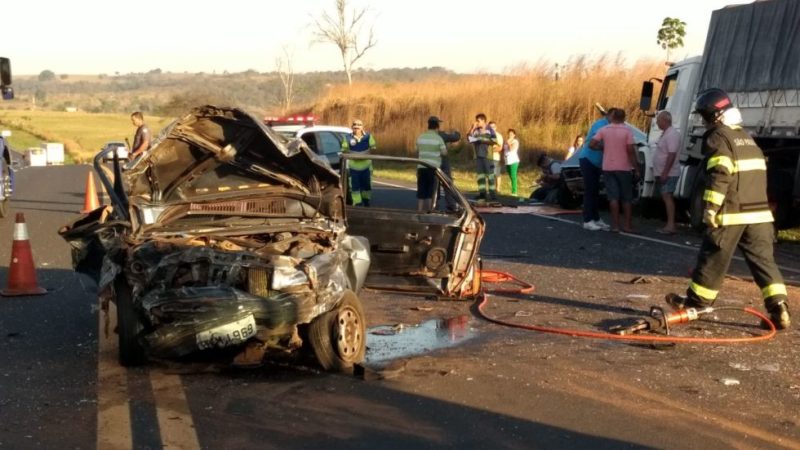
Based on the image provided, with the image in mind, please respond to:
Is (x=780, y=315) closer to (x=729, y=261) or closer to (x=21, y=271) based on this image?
(x=729, y=261)

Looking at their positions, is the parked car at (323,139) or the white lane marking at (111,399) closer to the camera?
the white lane marking at (111,399)

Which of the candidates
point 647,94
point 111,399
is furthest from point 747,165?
point 647,94

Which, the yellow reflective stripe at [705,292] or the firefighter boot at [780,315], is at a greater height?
the yellow reflective stripe at [705,292]

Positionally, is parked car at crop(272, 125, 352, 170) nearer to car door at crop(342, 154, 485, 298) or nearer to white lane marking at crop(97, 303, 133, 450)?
car door at crop(342, 154, 485, 298)

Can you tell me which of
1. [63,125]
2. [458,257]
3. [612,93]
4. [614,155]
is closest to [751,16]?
[614,155]

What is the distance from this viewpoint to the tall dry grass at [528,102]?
30.3 m

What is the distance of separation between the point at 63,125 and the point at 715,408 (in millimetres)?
79880

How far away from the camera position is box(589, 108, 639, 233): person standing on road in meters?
13.7

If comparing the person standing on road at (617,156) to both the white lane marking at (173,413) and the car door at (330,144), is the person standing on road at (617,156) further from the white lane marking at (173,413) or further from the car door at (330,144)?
the white lane marking at (173,413)

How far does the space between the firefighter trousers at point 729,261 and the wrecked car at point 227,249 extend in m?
2.62

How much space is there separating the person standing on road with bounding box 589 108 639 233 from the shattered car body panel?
7367 mm

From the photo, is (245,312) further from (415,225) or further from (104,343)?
(415,225)

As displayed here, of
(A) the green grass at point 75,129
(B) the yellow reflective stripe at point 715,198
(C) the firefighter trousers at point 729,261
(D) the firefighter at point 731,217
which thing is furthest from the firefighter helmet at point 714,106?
(A) the green grass at point 75,129

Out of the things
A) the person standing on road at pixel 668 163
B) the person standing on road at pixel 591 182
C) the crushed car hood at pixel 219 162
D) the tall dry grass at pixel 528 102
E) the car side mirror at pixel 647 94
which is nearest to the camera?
the crushed car hood at pixel 219 162
